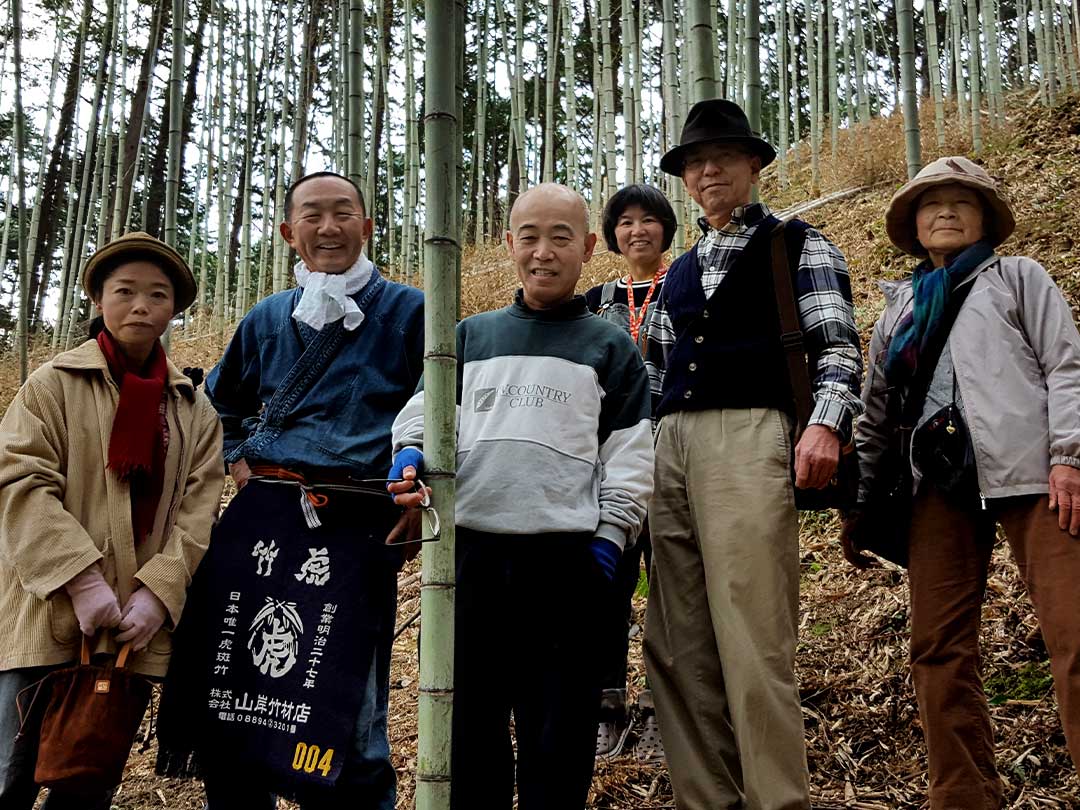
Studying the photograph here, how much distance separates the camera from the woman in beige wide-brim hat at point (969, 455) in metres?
2.00

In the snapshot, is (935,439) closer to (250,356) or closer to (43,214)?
(250,356)

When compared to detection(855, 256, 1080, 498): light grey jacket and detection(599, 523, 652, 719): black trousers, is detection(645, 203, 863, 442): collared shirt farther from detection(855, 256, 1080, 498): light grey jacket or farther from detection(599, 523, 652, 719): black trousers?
detection(599, 523, 652, 719): black trousers

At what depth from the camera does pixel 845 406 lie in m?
2.09

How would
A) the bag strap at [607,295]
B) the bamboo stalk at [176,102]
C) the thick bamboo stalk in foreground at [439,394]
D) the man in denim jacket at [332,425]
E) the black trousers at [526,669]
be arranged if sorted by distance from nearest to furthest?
the thick bamboo stalk in foreground at [439,394], the black trousers at [526,669], the man in denim jacket at [332,425], the bag strap at [607,295], the bamboo stalk at [176,102]

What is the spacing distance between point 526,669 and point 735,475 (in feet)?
2.39

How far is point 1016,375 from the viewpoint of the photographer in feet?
6.90

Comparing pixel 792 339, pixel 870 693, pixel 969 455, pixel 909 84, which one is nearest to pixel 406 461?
pixel 792 339

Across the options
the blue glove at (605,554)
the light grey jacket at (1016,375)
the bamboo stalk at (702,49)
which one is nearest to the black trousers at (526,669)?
the blue glove at (605,554)

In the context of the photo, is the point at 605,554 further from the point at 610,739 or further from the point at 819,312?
the point at 610,739

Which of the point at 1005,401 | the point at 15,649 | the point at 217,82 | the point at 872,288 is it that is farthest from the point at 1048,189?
the point at 217,82

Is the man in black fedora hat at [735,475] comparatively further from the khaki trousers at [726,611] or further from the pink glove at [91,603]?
the pink glove at [91,603]

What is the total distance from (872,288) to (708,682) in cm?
427

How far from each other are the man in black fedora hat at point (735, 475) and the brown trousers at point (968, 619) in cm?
34

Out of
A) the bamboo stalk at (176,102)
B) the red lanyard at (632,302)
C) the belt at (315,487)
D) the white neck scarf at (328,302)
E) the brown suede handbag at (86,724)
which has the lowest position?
the brown suede handbag at (86,724)
